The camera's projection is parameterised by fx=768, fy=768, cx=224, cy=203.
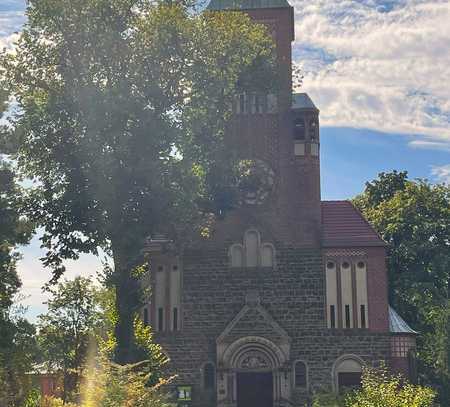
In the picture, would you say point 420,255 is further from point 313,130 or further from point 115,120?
point 115,120

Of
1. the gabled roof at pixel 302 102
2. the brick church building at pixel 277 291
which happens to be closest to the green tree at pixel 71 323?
the brick church building at pixel 277 291

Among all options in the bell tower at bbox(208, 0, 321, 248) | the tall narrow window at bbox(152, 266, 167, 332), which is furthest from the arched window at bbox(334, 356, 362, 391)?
the tall narrow window at bbox(152, 266, 167, 332)

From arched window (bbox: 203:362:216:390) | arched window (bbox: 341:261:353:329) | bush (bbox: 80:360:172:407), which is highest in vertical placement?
arched window (bbox: 341:261:353:329)

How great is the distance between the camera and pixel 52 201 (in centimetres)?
3100

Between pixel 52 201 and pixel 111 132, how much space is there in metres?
3.93

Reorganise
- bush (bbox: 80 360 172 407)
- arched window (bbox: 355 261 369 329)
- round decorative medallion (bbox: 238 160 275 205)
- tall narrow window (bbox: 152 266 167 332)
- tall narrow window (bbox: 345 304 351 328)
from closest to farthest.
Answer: bush (bbox: 80 360 172 407)
arched window (bbox: 355 261 369 329)
tall narrow window (bbox: 345 304 351 328)
tall narrow window (bbox: 152 266 167 332)
round decorative medallion (bbox: 238 160 275 205)

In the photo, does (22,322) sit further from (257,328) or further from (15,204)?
(257,328)

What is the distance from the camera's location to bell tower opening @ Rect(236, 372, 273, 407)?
120ft

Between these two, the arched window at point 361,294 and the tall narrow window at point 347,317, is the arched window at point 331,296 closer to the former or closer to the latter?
the tall narrow window at point 347,317

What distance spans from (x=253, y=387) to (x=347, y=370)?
453 centimetres

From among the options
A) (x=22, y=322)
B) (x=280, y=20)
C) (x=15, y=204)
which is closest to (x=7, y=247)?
(x=15, y=204)

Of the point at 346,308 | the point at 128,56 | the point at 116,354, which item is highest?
the point at 128,56

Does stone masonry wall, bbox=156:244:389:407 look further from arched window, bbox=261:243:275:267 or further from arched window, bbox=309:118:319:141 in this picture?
arched window, bbox=309:118:319:141

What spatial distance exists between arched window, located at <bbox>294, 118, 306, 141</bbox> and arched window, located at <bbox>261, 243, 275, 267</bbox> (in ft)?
18.3
